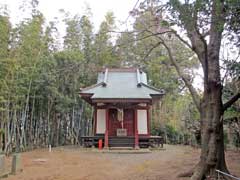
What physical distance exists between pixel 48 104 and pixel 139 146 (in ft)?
17.2

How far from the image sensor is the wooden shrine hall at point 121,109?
50.5ft

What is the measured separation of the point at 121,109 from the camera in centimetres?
1692

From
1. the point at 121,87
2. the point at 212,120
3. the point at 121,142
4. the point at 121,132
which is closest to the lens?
the point at 212,120

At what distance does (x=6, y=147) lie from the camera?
12.6m

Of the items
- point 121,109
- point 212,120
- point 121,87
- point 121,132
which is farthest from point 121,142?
point 212,120

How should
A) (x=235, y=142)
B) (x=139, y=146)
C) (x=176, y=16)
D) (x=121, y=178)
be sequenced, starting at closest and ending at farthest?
(x=176, y=16) < (x=121, y=178) < (x=235, y=142) < (x=139, y=146)

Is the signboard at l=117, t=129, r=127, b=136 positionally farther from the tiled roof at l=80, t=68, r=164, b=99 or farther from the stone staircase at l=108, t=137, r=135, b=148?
the tiled roof at l=80, t=68, r=164, b=99

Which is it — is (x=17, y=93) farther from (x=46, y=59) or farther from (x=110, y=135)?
(x=110, y=135)

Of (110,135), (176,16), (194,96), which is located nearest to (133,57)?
(110,135)

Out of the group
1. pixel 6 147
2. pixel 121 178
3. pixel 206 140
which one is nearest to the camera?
pixel 206 140

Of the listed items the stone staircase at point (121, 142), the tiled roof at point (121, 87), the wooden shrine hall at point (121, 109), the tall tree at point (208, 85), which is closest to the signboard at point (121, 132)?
the wooden shrine hall at point (121, 109)

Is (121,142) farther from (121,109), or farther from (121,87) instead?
(121,87)

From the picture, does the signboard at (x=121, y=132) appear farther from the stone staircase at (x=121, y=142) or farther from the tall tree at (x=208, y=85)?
the tall tree at (x=208, y=85)

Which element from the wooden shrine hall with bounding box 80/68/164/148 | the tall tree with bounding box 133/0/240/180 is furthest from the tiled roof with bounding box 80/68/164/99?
the tall tree with bounding box 133/0/240/180
